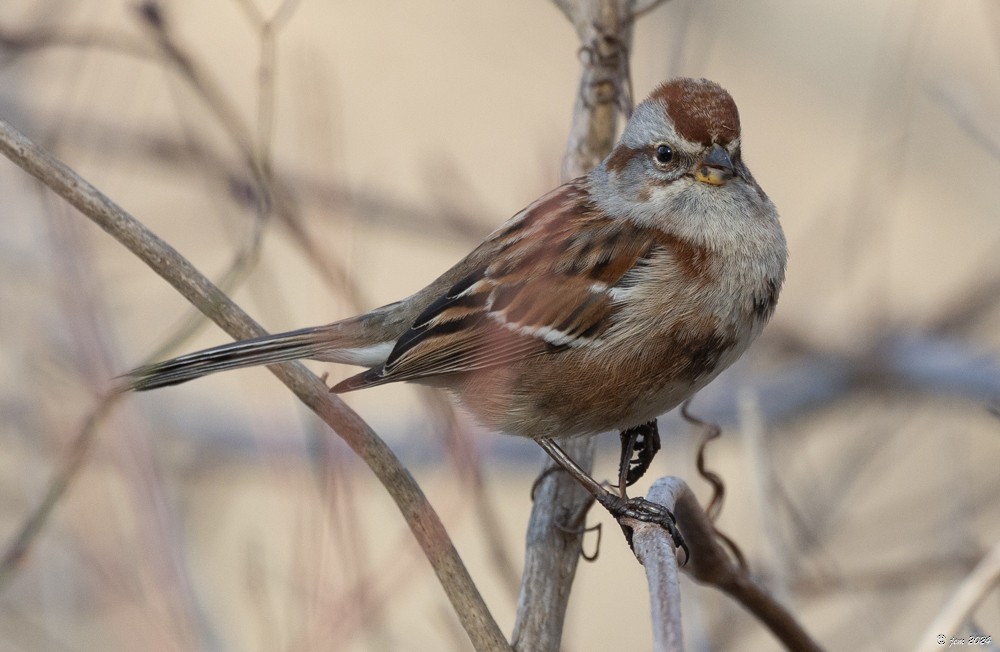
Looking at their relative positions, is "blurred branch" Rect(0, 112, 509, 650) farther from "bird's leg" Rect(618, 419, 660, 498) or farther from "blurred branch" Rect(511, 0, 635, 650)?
"bird's leg" Rect(618, 419, 660, 498)

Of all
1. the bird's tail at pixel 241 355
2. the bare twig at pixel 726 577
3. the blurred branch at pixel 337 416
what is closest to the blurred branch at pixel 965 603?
the blurred branch at pixel 337 416

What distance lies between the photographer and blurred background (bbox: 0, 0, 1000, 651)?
8.16 feet

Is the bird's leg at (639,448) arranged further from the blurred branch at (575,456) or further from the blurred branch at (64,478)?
the blurred branch at (64,478)

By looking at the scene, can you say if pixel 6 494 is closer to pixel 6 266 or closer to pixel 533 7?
pixel 6 266

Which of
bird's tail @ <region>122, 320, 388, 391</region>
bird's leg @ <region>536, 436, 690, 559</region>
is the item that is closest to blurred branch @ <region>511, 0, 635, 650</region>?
bird's leg @ <region>536, 436, 690, 559</region>

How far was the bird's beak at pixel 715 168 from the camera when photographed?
9.71ft

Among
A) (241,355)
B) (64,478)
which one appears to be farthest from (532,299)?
(64,478)

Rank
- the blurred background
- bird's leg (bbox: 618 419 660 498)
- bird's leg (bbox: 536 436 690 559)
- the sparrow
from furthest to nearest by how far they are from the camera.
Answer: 1. bird's leg (bbox: 618 419 660 498)
2. the sparrow
3. bird's leg (bbox: 536 436 690 559)
4. the blurred background

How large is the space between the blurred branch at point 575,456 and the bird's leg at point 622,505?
0.06m

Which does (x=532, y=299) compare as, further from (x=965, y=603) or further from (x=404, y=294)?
(x=404, y=294)

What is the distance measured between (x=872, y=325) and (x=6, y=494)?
3.50 meters

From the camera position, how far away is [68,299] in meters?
2.45

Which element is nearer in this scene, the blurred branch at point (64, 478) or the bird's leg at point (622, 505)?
the blurred branch at point (64, 478)

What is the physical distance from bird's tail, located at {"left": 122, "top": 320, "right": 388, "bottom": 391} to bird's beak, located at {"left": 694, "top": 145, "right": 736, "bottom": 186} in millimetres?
1067
